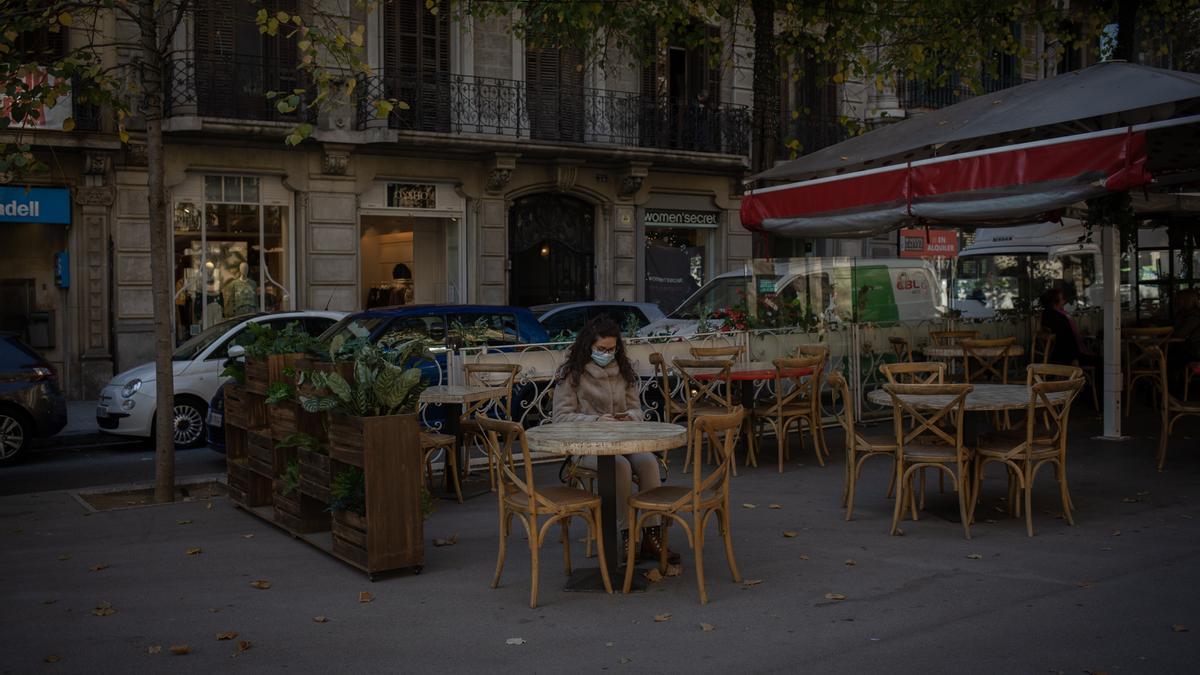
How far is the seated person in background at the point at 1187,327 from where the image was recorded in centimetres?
1236

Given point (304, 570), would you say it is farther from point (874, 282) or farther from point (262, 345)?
point (874, 282)

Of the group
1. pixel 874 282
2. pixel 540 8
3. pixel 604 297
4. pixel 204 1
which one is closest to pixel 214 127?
pixel 204 1

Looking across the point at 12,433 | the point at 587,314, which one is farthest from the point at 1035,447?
the point at 12,433

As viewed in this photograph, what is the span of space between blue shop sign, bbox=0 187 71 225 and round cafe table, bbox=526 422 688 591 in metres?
14.2

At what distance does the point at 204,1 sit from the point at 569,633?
16.1 m

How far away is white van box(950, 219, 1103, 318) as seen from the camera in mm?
18047

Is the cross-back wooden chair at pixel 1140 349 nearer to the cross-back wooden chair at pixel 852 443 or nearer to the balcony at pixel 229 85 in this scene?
the cross-back wooden chair at pixel 852 443

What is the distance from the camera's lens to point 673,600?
5938 mm

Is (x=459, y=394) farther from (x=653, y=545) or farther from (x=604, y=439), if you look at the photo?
(x=604, y=439)

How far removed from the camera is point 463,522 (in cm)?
805

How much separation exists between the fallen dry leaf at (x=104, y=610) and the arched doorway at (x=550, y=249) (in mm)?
16204

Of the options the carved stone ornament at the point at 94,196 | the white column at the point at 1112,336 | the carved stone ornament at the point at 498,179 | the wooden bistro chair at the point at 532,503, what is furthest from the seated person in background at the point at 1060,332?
the carved stone ornament at the point at 94,196

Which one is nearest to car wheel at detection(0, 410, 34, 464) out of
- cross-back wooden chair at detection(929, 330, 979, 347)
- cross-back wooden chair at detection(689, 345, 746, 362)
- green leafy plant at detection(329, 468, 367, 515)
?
green leafy plant at detection(329, 468, 367, 515)

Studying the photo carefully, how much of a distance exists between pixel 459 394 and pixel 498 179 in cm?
1289
